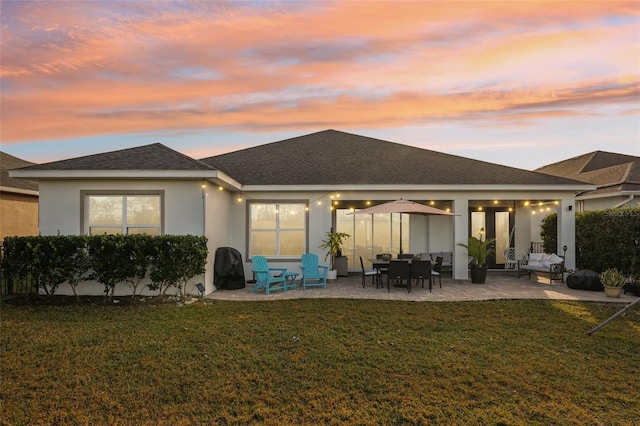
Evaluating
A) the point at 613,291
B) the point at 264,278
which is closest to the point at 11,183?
the point at 264,278

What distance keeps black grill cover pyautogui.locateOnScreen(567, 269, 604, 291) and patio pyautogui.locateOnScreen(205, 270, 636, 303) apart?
0.19 m

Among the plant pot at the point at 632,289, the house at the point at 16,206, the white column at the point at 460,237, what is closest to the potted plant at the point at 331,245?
the white column at the point at 460,237

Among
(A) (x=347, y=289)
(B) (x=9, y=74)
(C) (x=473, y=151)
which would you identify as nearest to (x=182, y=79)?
(B) (x=9, y=74)

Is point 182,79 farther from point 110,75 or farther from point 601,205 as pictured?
point 601,205

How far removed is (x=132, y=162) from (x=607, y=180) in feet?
63.8

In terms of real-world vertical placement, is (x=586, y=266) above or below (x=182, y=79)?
below

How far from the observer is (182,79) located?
1223 cm

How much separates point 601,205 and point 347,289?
13.6 metres

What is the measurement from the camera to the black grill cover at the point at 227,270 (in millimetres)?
10648

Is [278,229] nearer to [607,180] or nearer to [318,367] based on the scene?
[318,367]

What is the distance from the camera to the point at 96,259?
28.2 feet

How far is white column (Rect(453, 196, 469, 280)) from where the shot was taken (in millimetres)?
12438

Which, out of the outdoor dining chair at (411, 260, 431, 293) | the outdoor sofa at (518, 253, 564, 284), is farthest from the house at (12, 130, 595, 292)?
the outdoor dining chair at (411, 260, 431, 293)

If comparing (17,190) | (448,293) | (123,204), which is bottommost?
(448,293)
